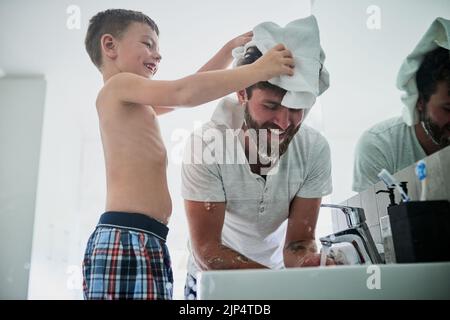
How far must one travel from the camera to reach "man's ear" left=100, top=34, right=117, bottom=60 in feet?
3.67

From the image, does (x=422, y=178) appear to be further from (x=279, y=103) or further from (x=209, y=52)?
(x=209, y=52)

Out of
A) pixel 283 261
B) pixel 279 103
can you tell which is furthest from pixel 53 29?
pixel 283 261

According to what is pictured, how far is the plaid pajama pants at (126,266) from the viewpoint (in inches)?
37.0

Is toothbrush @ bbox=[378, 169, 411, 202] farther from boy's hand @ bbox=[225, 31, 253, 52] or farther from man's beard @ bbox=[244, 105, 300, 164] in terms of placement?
boy's hand @ bbox=[225, 31, 253, 52]

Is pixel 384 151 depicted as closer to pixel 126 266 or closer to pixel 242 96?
pixel 242 96

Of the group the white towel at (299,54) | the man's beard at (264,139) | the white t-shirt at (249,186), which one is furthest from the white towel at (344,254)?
the white towel at (299,54)

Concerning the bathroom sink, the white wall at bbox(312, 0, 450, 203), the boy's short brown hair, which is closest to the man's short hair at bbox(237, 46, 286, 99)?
the white wall at bbox(312, 0, 450, 203)

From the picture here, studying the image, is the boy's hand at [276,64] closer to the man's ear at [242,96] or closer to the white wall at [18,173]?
the man's ear at [242,96]

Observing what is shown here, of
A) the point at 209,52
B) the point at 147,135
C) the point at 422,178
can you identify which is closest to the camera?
the point at 422,178

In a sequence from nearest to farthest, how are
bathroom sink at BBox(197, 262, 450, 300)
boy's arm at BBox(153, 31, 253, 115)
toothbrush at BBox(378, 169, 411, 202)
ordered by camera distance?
bathroom sink at BBox(197, 262, 450, 300), toothbrush at BBox(378, 169, 411, 202), boy's arm at BBox(153, 31, 253, 115)

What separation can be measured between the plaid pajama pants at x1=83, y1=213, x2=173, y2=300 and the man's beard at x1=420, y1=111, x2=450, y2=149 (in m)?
0.71

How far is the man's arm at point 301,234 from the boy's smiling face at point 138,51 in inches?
21.5
